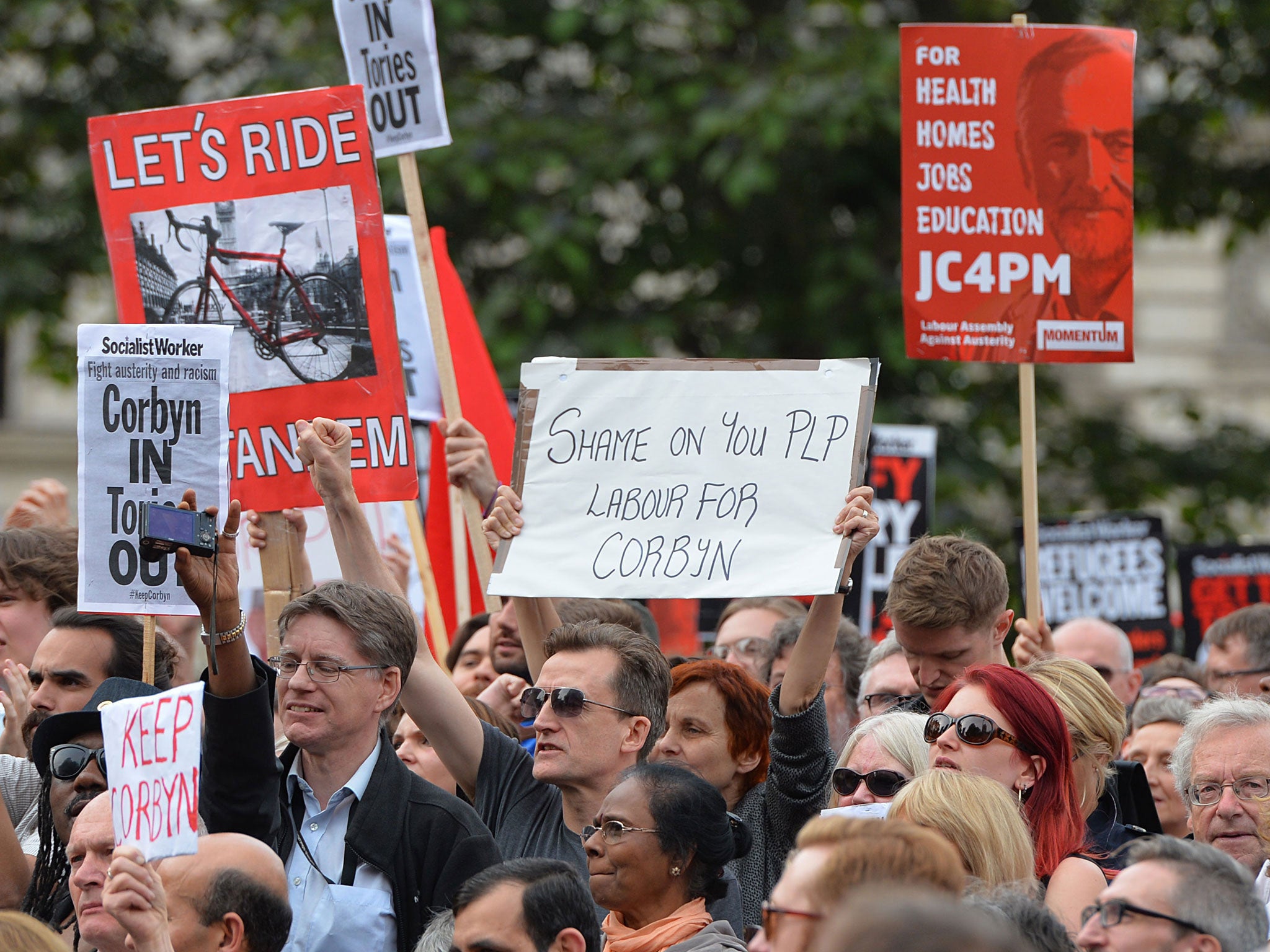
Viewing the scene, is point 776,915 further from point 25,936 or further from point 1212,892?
point 25,936

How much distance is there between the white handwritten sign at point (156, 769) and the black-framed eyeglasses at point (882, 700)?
2474 mm

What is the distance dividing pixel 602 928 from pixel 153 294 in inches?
100

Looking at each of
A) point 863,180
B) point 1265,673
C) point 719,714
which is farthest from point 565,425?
point 863,180

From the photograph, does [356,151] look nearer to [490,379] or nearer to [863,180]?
[490,379]

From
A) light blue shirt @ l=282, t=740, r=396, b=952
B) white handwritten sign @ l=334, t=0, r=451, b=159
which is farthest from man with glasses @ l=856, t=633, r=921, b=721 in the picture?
white handwritten sign @ l=334, t=0, r=451, b=159

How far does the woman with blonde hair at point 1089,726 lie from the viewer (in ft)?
14.8

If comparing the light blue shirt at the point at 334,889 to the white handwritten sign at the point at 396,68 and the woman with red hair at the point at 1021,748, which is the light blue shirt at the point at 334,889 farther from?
the white handwritten sign at the point at 396,68

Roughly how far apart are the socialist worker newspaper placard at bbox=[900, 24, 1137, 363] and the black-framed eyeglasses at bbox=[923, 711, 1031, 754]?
76.6 inches

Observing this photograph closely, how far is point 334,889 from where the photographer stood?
165 inches

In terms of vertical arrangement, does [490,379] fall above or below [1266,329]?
above

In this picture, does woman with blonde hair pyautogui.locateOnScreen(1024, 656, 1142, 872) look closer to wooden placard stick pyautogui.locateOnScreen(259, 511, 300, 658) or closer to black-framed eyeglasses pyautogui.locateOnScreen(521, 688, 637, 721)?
black-framed eyeglasses pyautogui.locateOnScreen(521, 688, 637, 721)

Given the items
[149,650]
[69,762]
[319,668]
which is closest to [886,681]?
[319,668]

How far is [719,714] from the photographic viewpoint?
4.90m

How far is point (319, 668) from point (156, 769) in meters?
0.79
